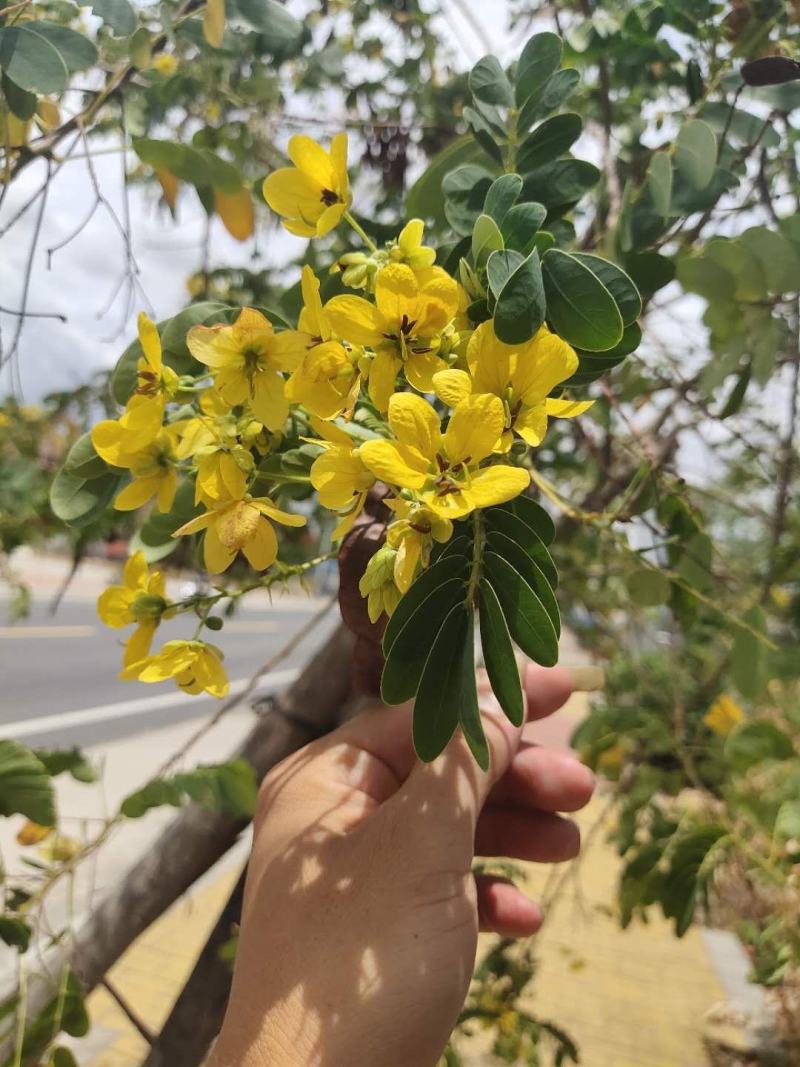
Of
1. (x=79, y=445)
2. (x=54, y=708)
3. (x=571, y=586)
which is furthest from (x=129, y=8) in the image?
(x=54, y=708)

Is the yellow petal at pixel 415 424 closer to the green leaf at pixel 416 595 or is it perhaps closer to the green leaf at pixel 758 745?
the green leaf at pixel 416 595

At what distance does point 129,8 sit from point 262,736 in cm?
74

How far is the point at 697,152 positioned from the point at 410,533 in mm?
390

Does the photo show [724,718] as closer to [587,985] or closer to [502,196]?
[587,985]

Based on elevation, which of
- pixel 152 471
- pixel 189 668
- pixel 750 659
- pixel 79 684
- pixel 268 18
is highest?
pixel 268 18

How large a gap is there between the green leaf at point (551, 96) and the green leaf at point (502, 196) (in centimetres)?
12

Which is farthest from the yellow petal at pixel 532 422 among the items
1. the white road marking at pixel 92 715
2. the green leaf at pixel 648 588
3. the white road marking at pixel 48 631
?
the white road marking at pixel 48 631

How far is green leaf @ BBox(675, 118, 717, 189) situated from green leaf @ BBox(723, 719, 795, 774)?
0.67 m

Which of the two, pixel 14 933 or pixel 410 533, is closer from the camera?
pixel 410 533

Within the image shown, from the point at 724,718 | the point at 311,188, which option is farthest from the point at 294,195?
the point at 724,718

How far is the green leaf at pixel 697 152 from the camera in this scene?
515 millimetres

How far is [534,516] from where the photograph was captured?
0.37 m

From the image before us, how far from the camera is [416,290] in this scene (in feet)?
1.14

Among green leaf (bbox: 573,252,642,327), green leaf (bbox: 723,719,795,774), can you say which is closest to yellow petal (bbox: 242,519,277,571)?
green leaf (bbox: 573,252,642,327)
